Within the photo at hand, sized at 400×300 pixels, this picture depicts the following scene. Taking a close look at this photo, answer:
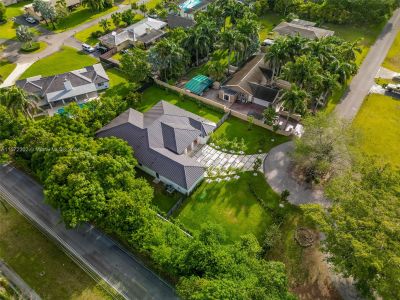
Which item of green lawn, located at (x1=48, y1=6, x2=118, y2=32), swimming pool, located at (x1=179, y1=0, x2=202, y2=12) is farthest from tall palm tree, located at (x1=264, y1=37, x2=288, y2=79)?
green lawn, located at (x1=48, y1=6, x2=118, y2=32)

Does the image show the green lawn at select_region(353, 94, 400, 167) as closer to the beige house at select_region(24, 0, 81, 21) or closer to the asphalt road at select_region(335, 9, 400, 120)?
the asphalt road at select_region(335, 9, 400, 120)

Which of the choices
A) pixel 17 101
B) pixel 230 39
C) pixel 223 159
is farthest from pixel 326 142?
pixel 17 101

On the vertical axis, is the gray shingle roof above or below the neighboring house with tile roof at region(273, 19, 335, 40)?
below

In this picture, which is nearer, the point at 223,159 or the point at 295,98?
the point at 295,98

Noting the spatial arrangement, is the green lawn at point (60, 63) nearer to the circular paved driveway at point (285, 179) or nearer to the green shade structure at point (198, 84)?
the green shade structure at point (198, 84)

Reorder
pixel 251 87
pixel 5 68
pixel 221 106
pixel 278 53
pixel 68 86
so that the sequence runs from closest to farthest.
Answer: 1. pixel 278 53
2. pixel 221 106
3. pixel 251 87
4. pixel 68 86
5. pixel 5 68

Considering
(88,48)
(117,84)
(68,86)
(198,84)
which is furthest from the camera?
(88,48)

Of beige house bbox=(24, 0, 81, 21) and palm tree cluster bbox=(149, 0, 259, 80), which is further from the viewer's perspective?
beige house bbox=(24, 0, 81, 21)

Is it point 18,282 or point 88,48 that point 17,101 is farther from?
point 88,48
